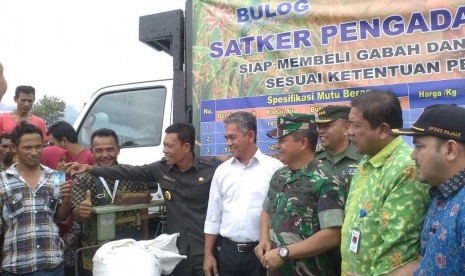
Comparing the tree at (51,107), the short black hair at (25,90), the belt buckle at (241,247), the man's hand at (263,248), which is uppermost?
the tree at (51,107)

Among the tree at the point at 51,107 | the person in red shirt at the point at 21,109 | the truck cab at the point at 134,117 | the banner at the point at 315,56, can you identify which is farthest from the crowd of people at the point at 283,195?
the tree at the point at 51,107

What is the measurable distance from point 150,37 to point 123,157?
4.06ft

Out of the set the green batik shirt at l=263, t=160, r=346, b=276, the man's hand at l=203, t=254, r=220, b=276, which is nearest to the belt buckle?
the man's hand at l=203, t=254, r=220, b=276

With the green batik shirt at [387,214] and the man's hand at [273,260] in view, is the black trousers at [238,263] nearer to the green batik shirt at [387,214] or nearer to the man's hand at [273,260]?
the man's hand at [273,260]

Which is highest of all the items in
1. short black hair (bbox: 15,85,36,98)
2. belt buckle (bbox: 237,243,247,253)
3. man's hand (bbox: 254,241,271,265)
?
short black hair (bbox: 15,85,36,98)

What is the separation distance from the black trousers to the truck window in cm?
158

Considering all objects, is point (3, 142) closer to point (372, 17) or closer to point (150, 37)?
point (150, 37)

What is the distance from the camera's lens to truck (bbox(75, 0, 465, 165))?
2.65 meters

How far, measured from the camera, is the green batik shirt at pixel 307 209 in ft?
7.88

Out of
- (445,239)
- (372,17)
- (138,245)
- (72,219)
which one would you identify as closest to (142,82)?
(72,219)

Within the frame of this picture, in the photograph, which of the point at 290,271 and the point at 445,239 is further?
the point at 290,271

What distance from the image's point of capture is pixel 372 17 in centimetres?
281

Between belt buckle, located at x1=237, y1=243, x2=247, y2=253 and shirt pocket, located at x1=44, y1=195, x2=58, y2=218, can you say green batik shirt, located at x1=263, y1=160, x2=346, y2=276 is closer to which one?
belt buckle, located at x1=237, y1=243, x2=247, y2=253

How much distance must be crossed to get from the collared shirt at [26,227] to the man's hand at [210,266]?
94 cm
